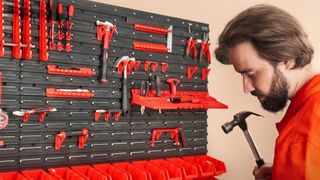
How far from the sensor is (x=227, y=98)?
288 cm

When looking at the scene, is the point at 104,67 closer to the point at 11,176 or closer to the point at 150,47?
the point at 150,47

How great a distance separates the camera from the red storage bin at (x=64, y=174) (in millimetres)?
1857

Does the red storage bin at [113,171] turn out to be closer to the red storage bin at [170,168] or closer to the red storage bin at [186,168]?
the red storage bin at [170,168]

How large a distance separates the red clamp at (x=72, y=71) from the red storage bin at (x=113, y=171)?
530 millimetres

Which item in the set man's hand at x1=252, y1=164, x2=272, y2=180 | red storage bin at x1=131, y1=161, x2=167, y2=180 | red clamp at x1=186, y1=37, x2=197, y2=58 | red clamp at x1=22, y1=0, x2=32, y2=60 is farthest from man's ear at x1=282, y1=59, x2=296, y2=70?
red clamp at x1=22, y1=0, x2=32, y2=60

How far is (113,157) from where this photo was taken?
87.0 inches

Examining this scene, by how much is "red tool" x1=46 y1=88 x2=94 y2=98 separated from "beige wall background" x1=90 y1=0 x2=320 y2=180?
952 mm

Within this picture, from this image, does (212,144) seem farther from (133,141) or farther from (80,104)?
(80,104)

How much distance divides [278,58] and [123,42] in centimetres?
107

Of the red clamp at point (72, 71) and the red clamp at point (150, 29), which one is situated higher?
the red clamp at point (150, 29)

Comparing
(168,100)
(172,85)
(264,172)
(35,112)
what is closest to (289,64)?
(264,172)

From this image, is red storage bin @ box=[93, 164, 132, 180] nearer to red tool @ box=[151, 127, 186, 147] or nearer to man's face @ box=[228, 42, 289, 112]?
red tool @ box=[151, 127, 186, 147]

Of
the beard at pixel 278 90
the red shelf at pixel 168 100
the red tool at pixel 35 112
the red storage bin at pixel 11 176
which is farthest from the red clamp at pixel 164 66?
the red storage bin at pixel 11 176

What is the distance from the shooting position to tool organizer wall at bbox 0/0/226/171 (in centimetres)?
187
